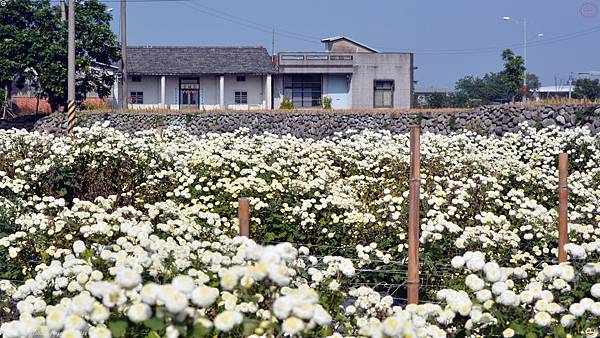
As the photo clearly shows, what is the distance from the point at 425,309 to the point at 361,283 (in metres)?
2.83

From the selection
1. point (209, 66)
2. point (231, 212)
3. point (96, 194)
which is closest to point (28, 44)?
point (209, 66)

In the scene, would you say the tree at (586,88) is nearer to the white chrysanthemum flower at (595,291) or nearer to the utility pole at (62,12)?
the utility pole at (62,12)

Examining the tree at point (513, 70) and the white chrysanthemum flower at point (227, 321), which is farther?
the tree at point (513, 70)

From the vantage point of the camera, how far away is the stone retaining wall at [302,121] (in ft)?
79.7

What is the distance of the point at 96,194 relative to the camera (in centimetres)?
1101

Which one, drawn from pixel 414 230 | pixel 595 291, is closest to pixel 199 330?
pixel 595 291

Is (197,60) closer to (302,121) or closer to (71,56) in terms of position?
(302,121)

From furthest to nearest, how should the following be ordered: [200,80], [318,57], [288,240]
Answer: [318,57] → [200,80] → [288,240]

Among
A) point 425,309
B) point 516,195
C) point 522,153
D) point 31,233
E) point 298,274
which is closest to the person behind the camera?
point 425,309

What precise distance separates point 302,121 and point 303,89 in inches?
840

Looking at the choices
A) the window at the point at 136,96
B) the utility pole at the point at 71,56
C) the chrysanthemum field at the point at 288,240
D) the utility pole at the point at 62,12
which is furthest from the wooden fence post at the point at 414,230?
the window at the point at 136,96

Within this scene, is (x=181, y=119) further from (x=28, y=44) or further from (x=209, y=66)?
(x=209, y=66)

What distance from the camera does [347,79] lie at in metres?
49.9

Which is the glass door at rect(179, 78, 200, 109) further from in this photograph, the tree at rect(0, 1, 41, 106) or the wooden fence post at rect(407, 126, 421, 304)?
the wooden fence post at rect(407, 126, 421, 304)
